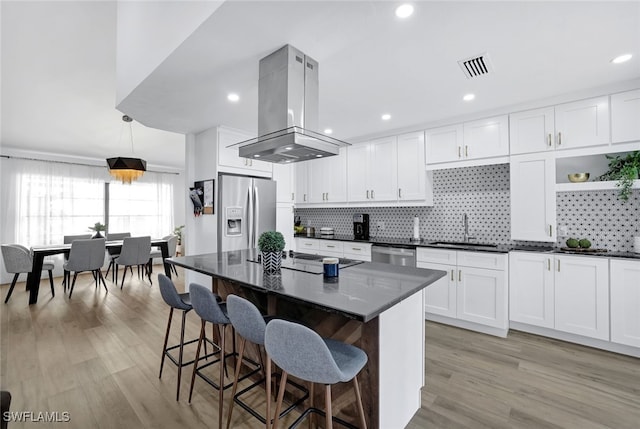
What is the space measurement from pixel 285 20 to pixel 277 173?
2946 mm

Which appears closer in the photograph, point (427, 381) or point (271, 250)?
point (271, 250)

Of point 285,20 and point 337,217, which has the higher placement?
point 285,20

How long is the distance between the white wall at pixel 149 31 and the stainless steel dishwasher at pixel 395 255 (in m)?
3.03

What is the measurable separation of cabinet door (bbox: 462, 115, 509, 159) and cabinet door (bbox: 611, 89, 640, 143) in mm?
844

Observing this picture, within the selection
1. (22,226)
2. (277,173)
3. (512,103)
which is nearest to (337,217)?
(277,173)

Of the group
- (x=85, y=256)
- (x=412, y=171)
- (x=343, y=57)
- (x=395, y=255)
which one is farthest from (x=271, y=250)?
(x=85, y=256)

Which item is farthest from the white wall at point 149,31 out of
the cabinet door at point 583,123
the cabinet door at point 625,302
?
the cabinet door at point 625,302

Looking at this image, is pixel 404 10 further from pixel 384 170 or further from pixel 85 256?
pixel 85 256

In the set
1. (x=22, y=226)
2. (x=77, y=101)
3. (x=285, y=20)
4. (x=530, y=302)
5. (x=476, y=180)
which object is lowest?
(x=530, y=302)

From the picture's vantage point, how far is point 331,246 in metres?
4.44

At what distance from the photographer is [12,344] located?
293 centimetres

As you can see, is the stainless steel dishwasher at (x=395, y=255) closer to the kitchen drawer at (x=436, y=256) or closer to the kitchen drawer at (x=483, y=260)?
the kitchen drawer at (x=436, y=256)

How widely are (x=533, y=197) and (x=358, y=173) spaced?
2.20 m

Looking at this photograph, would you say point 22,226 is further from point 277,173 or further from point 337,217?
point 337,217
